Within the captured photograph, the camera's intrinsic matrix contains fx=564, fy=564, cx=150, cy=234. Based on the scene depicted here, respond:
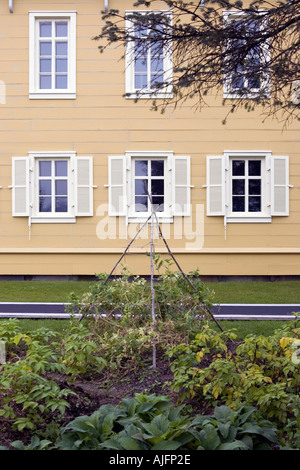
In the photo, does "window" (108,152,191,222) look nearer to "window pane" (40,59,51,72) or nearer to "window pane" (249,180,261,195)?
"window pane" (249,180,261,195)

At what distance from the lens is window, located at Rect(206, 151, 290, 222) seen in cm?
1494

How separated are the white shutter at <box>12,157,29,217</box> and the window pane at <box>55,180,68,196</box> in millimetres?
820

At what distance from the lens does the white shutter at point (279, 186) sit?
48.9 feet

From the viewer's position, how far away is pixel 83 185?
15008mm

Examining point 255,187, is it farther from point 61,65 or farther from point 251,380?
point 251,380

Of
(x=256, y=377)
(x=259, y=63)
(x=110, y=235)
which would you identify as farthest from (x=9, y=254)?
(x=256, y=377)

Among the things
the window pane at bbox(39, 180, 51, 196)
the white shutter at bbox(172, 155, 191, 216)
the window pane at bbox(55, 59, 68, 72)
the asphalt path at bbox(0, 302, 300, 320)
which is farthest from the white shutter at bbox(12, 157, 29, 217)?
the asphalt path at bbox(0, 302, 300, 320)

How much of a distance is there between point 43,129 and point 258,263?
6.76m

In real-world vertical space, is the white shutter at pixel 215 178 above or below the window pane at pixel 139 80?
below

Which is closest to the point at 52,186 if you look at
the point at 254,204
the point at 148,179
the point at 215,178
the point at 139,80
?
the point at 148,179

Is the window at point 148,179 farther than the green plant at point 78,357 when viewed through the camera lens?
Yes

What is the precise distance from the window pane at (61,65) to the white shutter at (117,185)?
9.08ft

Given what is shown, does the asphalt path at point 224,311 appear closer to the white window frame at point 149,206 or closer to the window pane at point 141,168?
the white window frame at point 149,206

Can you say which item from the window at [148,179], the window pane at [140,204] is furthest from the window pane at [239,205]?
the window pane at [140,204]
